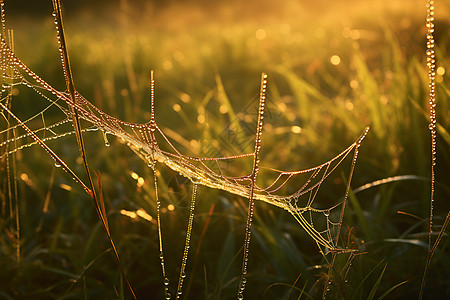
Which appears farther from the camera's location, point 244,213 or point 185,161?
point 244,213

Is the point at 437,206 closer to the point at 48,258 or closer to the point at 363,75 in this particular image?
the point at 363,75

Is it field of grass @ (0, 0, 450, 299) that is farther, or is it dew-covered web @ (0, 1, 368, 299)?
field of grass @ (0, 0, 450, 299)

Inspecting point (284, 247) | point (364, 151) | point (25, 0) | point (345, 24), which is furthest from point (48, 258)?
point (25, 0)

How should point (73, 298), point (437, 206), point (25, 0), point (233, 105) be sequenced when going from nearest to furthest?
point (73, 298) < point (437, 206) < point (233, 105) < point (25, 0)

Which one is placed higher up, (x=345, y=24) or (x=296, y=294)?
(x=345, y=24)

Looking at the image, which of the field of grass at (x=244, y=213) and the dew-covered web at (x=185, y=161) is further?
the field of grass at (x=244, y=213)

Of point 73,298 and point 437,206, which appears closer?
point 73,298

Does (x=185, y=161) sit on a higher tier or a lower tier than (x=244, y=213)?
higher

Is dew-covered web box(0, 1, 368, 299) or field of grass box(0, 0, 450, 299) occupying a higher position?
dew-covered web box(0, 1, 368, 299)

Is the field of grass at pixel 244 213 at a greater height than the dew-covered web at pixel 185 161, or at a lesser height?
lesser

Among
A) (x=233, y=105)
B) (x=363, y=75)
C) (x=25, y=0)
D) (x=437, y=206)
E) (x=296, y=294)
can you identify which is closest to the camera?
(x=296, y=294)

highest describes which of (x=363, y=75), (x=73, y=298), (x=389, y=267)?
(x=363, y=75)
